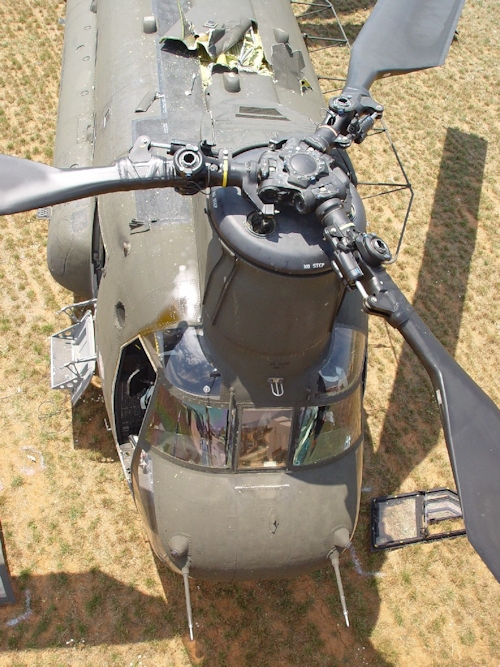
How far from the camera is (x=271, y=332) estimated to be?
19.2 ft

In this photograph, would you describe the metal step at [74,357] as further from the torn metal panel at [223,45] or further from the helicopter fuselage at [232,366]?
the torn metal panel at [223,45]

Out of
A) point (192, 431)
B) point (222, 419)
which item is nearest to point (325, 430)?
point (222, 419)

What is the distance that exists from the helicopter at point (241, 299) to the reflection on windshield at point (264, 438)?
2 centimetres

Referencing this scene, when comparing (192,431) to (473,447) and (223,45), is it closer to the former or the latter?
(473,447)

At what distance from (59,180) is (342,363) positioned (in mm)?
3415

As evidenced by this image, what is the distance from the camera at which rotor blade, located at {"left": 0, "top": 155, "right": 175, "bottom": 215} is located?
513 centimetres

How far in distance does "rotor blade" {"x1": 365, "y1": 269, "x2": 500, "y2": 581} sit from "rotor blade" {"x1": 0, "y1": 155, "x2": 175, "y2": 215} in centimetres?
273

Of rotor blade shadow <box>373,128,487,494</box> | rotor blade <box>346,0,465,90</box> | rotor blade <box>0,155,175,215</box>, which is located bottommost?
rotor blade shadow <box>373,128,487,494</box>

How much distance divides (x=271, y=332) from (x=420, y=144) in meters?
11.1

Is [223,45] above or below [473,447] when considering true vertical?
above

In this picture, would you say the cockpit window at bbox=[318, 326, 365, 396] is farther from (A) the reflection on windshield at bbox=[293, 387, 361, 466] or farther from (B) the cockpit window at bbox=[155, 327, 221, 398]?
(B) the cockpit window at bbox=[155, 327, 221, 398]

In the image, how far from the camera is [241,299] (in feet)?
18.7

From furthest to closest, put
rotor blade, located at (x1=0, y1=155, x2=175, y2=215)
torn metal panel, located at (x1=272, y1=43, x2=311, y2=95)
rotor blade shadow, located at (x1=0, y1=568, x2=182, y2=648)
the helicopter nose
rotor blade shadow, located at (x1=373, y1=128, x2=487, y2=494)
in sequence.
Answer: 1. rotor blade shadow, located at (x1=373, y1=128, x2=487, y2=494)
2. torn metal panel, located at (x1=272, y1=43, x2=311, y2=95)
3. rotor blade shadow, located at (x1=0, y1=568, x2=182, y2=648)
4. the helicopter nose
5. rotor blade, located at (x1=0, y1=155, x2=175, y2=215)

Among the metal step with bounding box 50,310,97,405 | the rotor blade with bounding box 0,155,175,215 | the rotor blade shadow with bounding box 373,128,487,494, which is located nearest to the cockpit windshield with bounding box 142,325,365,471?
the rotor blade with bounding box 0,155,175,215
